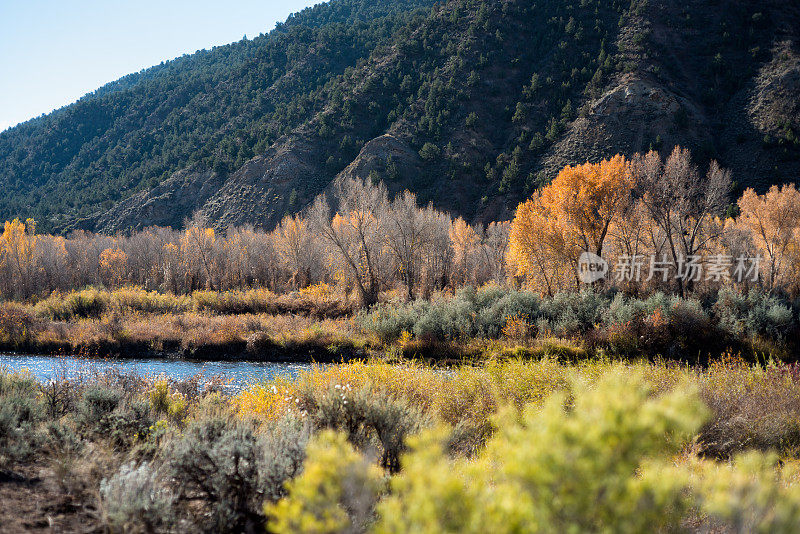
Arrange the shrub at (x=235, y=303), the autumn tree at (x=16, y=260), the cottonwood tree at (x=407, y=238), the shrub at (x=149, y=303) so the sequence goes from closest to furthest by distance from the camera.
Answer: the shrub at (x=149, y=303), the shrub at (x=235, y=303), the cottonwood tree at (x=407, y=238), the autumn tree at (x=16, y=260)

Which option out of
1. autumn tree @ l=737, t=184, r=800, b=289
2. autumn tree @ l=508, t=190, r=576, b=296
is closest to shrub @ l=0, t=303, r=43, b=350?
autumn tree @ l=508, t=190, r=576, b=296

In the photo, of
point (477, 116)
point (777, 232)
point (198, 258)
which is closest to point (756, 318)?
point (777, 232)

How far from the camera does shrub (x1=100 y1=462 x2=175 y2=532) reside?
323cm

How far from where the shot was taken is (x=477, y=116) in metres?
63.5

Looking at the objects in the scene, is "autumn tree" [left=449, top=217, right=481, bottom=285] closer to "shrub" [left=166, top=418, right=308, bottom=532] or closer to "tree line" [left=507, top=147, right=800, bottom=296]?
"tree line" [left=507, top=147, right=800, bottom=296]

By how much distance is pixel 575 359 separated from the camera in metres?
19.1

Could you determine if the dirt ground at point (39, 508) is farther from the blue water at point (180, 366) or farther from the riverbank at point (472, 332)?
the riverbank at point (472, 332)

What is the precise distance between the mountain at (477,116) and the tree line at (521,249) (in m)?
15.2

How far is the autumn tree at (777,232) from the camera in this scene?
27047 millimetres

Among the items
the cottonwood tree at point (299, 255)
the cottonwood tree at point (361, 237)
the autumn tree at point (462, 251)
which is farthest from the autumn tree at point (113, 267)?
the autumn tree at point (462, 251)

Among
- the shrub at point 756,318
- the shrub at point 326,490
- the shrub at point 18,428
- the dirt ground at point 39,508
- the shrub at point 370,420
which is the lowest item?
the shrub at point 756,318

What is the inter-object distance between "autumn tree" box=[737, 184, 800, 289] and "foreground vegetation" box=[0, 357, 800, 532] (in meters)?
22.6

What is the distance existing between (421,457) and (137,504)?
2.50 m

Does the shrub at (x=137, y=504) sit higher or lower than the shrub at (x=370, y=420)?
higher
